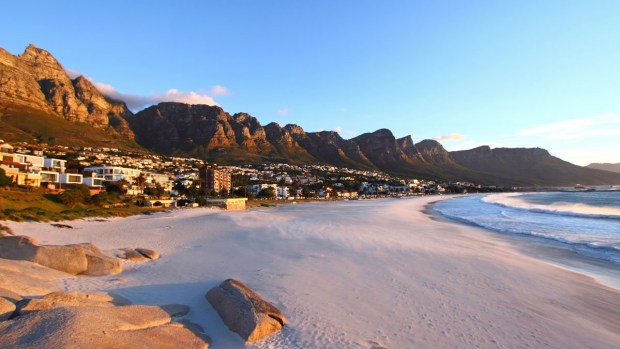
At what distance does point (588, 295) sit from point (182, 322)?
38.4ft

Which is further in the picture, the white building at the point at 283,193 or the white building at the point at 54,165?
the white building at the point at 283,193

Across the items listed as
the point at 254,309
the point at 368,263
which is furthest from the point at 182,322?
the point at 368,263

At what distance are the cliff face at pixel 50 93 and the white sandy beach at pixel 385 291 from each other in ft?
504

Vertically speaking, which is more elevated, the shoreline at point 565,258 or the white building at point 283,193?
the shoreline at point 565,258

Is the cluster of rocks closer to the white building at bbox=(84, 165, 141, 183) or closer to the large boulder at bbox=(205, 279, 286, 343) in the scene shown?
the large boulder at bbox=(205, 279, 286, 343)

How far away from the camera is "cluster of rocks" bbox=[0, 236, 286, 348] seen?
16.4 feet

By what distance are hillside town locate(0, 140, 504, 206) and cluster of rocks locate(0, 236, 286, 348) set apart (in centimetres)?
4676

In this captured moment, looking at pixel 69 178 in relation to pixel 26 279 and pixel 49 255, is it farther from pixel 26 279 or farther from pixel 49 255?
pixel 26 279

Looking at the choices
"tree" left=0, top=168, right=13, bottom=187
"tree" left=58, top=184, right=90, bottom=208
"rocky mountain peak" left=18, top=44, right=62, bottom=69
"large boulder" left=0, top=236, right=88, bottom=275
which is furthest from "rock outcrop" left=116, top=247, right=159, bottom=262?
"rocky mountain peak" left=18, top=44, right=62, bottom=69

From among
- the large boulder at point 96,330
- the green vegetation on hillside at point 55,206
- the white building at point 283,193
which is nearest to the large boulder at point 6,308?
the large boulder at point 96,330

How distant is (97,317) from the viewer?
5.71m

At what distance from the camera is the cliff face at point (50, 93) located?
135375 millimetres

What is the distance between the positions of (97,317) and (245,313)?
103 inches

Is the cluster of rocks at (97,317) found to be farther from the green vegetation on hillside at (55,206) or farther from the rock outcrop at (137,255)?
the green vegetation on hillside at (55,206)
